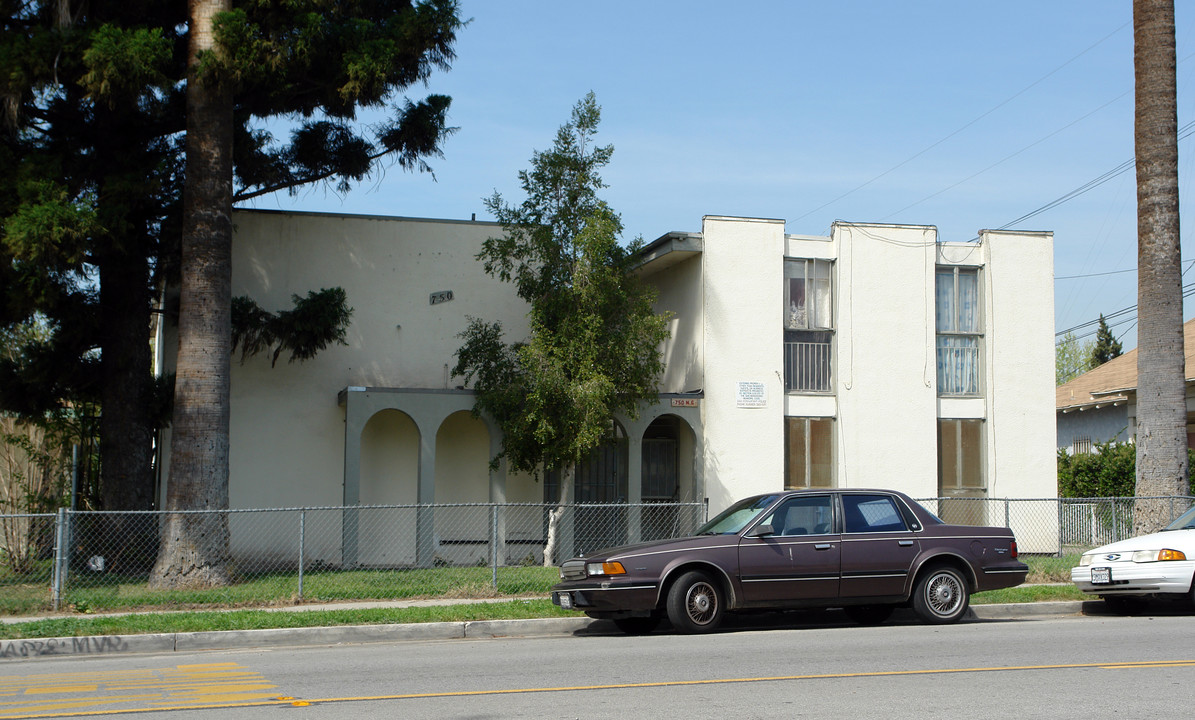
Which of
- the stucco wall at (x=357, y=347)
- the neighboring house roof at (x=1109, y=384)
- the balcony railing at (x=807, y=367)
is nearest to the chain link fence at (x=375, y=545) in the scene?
the stucco wall at (x=357, y=347)

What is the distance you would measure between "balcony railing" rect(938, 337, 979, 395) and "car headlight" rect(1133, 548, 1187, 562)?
29.0 feet

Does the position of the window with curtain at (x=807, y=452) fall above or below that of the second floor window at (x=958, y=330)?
below

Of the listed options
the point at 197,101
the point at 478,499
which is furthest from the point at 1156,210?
the point at 197,101

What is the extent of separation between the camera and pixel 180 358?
53.1 ft

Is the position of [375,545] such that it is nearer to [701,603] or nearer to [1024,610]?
[701,603]

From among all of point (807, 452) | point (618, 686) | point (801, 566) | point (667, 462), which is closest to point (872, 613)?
point (801, 566)

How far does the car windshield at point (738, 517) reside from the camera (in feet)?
39.5

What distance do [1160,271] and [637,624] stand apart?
10251 mm

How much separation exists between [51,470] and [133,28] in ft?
25.4

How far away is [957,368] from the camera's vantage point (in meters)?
21.5

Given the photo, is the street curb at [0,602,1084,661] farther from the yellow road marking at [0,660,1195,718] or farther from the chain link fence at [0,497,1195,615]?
the yellow road marking at [0,660,1195,718]

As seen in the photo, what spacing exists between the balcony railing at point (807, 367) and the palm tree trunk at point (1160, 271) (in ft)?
19.6

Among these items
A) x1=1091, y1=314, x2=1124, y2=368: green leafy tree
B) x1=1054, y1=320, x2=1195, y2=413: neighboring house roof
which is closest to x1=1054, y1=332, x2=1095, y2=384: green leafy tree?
x1=1091, y1=314, x2=1124, y2=368: green leafy tree

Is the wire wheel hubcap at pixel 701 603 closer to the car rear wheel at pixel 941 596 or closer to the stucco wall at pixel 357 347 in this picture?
the car rear wheel at pixel 941 596
